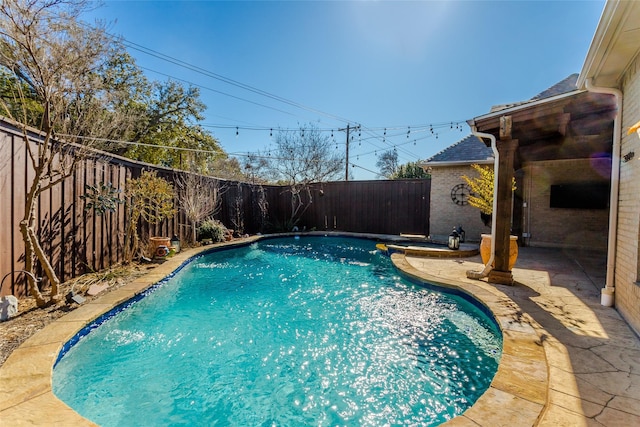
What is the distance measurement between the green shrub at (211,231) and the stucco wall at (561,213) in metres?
9.42

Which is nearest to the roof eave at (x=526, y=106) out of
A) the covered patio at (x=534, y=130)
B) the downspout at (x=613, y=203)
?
the covered patio at (x=534, y=130)

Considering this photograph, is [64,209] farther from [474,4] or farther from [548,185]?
[548,185]

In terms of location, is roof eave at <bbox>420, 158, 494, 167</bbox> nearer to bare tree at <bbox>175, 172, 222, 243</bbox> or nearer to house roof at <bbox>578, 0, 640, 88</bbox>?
house roof at <bbox>578, 0, 640, 88</bbox>

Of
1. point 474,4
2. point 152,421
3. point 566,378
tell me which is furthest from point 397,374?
point 474,4

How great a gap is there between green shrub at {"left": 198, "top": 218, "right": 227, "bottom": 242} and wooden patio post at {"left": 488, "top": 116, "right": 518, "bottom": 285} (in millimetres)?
7760

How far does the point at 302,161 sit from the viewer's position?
48.4ft

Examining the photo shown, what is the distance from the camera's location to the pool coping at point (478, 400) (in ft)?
6.06

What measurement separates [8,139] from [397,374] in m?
5.40

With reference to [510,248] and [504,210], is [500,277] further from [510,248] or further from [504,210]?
[504,210]

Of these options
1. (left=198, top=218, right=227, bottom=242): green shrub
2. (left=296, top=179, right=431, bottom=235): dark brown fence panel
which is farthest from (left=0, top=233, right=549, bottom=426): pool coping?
(left=296, top=179, right=431, bottom=235): dark brown fence panel

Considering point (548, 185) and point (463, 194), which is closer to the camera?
point (548, 185)

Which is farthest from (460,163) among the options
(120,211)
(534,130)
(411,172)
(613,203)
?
(411,172)

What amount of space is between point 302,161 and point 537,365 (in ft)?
43.4

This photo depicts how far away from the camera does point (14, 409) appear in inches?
76.5
